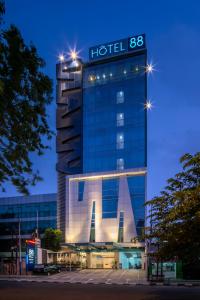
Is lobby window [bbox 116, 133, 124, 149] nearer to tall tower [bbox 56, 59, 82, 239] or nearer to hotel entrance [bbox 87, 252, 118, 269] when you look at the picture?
tall tower [bbox 56, 59, 82, 239]

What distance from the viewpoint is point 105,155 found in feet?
304

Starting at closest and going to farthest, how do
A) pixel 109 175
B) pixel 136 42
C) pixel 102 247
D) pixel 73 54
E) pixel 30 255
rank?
pixel 30 255 → pixel 102 247 → pixel 109 175 → pixel 136 42 → pixel 73 54

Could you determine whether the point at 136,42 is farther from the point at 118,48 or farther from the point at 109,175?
the point at 109,175

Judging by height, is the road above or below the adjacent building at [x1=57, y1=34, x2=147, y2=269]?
below

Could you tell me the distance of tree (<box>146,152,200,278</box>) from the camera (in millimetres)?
17312

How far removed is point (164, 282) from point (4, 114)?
1597 inches

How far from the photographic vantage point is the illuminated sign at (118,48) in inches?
3782

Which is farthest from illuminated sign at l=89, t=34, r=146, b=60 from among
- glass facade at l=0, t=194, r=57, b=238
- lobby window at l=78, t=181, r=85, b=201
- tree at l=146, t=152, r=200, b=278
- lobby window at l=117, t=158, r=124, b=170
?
tree at l=146, t=152, r=200, b=278

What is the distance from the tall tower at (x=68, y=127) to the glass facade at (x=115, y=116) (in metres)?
2.72

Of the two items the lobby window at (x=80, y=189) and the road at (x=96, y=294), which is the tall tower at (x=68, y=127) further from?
the road at (x=96, y=294)

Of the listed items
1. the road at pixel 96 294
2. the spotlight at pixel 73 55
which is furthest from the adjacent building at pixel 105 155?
the road at pixel 96 294

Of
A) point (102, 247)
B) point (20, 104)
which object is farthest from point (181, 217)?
point (102, 247)

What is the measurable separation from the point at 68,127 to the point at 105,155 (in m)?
11.7

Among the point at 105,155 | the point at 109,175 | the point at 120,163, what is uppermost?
the point at 105,155
